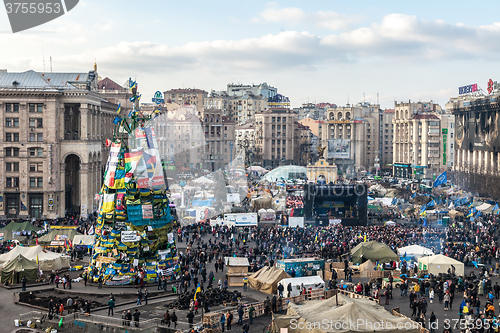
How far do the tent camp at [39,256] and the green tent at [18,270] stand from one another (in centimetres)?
122

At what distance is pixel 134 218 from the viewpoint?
3459 centimetres

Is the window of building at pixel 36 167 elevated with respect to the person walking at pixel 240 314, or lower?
elevated

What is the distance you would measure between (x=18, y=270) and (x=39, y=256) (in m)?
2.85

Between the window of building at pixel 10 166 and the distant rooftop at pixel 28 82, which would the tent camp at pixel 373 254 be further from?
the window of building at pixel 10 166

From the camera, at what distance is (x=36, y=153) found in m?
65.5

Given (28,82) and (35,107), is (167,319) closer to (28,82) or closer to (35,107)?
(35,107)

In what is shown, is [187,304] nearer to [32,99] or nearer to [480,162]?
[32,99]

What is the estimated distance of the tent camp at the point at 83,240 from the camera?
150 feet

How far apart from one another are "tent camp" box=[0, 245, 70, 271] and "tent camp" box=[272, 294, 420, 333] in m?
18.7

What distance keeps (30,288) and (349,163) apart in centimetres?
13083

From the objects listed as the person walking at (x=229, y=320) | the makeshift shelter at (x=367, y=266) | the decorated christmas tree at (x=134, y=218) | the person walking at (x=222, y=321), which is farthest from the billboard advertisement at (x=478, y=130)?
the person walking at (x=222, y=321)

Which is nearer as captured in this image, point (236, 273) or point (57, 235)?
point (236, 273)

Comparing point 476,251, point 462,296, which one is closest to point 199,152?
point 476,251

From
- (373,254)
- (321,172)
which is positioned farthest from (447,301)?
(321,172)
